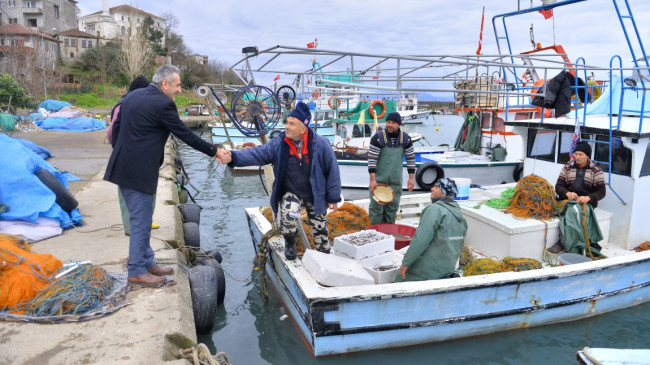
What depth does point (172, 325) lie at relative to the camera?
347 cm

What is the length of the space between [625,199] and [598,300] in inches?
59.1

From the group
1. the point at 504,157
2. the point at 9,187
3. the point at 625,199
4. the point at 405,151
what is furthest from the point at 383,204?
the point at 504,157

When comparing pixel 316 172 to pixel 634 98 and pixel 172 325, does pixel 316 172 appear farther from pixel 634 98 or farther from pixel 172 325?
pixel 634 98

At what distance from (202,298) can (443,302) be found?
2402mm

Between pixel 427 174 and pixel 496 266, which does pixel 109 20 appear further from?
pixel 496 266

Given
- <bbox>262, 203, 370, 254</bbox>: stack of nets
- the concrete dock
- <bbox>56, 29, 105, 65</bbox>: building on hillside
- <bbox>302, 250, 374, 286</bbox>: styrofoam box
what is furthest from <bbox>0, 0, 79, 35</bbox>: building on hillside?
<bbox>302, 250, 374, 286</bbox>: styrofoam box

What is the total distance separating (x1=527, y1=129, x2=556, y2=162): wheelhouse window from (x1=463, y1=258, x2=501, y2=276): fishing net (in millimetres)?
2953

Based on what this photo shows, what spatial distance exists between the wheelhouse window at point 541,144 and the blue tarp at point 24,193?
687cm

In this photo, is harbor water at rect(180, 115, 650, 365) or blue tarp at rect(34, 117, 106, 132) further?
blue tarp at rect(34, 117, 106, 132)

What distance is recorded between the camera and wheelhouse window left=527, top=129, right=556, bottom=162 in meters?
7.07

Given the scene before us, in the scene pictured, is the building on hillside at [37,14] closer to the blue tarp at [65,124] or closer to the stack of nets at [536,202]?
the blue tarp at [65,124]

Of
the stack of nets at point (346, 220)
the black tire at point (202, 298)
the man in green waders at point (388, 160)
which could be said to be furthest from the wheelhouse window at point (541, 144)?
the black tire at point (202, 298)

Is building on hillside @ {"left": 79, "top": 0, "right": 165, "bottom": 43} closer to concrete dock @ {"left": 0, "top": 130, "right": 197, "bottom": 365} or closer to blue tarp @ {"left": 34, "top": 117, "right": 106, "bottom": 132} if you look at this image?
blue tarp @ {"left": 34, "top": 117, "right": 106, "bottom": 132}

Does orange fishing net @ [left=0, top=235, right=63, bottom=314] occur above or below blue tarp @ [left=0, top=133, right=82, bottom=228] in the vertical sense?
below
